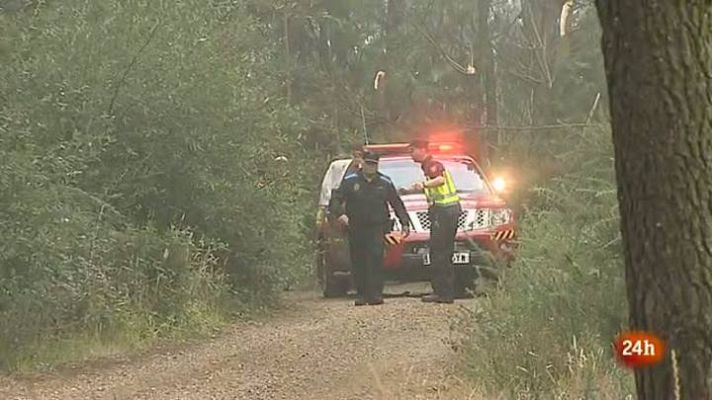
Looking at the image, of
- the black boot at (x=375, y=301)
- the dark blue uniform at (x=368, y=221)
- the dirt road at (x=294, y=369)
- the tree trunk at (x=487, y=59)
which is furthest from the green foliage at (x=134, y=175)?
the tree trunk at (x=487, y=59)

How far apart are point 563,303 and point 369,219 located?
6703 millimetres

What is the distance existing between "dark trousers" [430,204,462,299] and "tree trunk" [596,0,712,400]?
1131 cm

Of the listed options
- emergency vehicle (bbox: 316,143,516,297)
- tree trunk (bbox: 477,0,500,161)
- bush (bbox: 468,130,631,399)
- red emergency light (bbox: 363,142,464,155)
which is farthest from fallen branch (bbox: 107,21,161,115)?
tree trunk (bbox: 477,0,500,161)

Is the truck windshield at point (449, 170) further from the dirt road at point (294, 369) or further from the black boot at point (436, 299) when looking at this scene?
the dirt road at point (294, 369)

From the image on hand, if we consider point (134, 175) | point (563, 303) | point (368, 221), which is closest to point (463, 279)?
point (368, 221)

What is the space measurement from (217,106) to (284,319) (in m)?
2.31

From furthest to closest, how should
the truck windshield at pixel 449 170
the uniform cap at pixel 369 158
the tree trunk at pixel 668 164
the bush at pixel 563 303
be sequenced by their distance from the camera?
the truck windshield at pixel 449 170 → the uniform cap at pixel 369 158 → the bush at pixel 563 303 → the tree trunk at pixel 668 164

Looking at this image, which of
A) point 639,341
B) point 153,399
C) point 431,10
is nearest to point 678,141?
point 639,341

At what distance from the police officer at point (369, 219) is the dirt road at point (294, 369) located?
201 centimetres

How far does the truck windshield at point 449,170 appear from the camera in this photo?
56.7 ft

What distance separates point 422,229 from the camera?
16.4m

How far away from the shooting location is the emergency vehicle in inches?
616

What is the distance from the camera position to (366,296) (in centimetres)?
1551

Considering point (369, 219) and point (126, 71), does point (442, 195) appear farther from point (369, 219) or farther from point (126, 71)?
point (126, 71)
